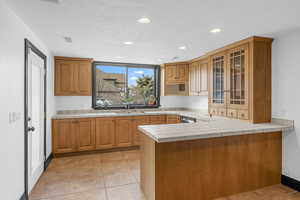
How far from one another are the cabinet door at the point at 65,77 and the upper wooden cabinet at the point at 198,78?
10.1 ft

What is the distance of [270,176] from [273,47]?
215 centimetres

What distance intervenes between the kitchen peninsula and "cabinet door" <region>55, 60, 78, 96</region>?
2667 mm

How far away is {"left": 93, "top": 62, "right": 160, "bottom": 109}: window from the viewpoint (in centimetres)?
488

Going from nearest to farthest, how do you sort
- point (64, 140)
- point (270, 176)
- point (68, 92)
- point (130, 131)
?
point (270, 176) → point (64, 140) → point (68, 92) → point (130, 131)

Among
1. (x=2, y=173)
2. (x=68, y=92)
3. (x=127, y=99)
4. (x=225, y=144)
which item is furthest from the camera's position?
(x=127, y=99)

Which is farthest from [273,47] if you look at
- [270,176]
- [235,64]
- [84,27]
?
[84,27]

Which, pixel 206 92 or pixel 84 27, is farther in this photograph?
pixel 206 92

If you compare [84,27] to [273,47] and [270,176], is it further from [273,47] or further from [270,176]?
[270,176]

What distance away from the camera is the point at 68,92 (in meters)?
4.16

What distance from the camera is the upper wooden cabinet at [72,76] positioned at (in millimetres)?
4070

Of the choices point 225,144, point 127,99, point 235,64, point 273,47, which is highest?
point 273,47

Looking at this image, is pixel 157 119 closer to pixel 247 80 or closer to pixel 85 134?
pixel 85 134

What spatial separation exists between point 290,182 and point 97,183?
10.0 ft

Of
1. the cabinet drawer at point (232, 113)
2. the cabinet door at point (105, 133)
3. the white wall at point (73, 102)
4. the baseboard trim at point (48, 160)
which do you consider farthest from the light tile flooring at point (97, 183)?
the white wall at point (73, 102)
